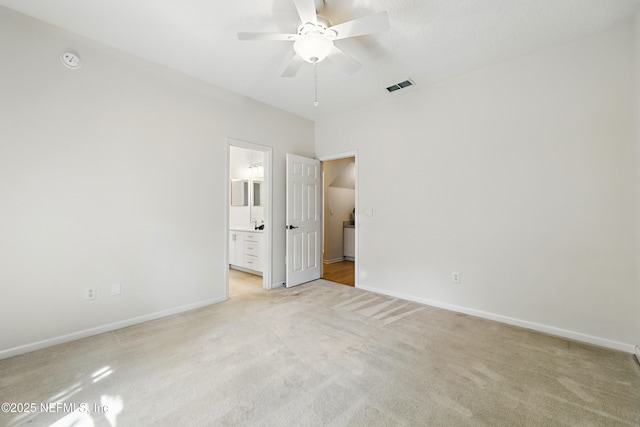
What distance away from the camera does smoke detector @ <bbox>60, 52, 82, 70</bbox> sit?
2324 millimetres

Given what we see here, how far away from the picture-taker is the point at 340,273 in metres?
4.95

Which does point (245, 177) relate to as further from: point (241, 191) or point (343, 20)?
point (343, 20)

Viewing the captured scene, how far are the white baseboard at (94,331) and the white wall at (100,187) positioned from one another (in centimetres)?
1

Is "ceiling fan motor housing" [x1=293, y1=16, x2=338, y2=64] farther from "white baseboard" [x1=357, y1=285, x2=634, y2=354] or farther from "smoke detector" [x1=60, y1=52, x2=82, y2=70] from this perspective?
"white baseboard" [x1=357, y1=285, x2=634, y2=354]

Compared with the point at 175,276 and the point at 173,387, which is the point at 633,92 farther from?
the point at 175,276

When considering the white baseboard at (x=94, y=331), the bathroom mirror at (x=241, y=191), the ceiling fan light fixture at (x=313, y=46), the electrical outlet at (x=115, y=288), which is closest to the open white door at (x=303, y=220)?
the white baseboard at (x=94, y=331)

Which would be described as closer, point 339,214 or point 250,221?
point 250,221

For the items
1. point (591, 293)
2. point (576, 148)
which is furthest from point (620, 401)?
point (576, 148)

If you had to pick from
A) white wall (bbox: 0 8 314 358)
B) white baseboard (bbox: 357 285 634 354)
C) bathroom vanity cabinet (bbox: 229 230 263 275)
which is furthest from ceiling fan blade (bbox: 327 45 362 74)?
bathroom vanity cabinet (bbox: 229 230 263 275)

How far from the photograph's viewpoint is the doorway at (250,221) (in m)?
3.93

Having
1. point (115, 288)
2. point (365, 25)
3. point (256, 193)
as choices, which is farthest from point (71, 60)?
point (256, 193)

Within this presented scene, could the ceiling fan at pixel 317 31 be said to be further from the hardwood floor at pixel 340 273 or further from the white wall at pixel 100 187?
the hardwood floor at pixel 340 273

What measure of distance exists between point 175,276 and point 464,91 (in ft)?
12.9

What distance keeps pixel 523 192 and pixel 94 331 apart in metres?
4.35
